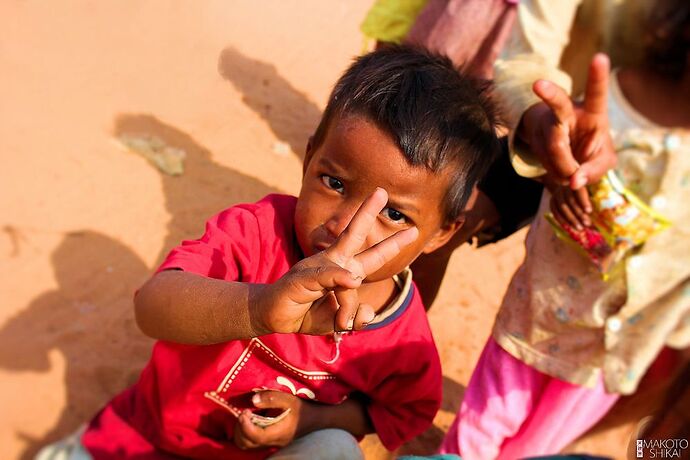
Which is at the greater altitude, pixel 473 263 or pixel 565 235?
pixel 565 235

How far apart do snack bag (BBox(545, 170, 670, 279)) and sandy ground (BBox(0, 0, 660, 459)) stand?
0.56 meters

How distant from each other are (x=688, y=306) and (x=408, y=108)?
3.70 ft

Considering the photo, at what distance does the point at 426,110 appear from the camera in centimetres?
162

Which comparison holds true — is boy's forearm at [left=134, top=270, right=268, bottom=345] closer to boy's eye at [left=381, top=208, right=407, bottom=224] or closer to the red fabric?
the red fabric

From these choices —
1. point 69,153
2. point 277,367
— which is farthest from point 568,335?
point 69,153

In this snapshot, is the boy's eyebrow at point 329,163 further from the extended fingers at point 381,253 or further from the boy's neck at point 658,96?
the boy's neck at point 658,96

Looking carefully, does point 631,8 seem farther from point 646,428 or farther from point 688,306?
point 646,428

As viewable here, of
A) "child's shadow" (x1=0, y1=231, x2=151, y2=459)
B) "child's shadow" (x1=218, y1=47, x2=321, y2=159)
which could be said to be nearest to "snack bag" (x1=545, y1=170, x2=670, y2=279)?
"child's shadow" (x1=0, y1=231, x2=151, y2=459)

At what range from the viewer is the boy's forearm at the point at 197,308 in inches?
52.2

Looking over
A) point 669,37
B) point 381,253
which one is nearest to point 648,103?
point 669,37

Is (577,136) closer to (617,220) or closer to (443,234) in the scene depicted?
(617,220)

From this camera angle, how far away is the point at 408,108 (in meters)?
1.59

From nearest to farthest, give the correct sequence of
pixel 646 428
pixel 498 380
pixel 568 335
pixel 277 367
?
pixel 646 428, pixel 277 367, pixel 568 335, pixel 498 380

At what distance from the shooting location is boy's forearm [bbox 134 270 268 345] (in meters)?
1.33
